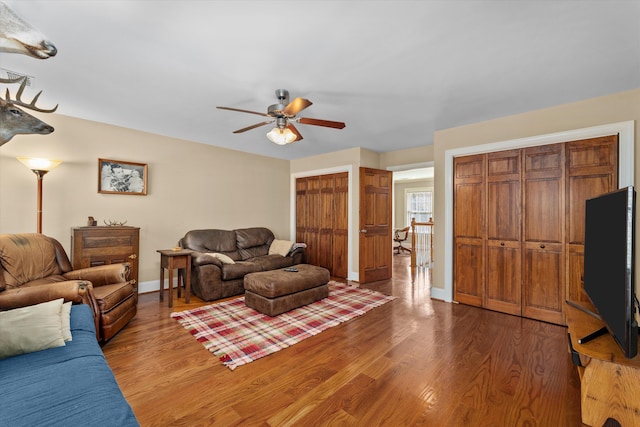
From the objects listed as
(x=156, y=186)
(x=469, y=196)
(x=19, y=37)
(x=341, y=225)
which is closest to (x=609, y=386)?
(x=469, y=196)

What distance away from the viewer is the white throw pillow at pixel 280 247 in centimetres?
498

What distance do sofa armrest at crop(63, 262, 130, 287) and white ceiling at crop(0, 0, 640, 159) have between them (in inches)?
72.7

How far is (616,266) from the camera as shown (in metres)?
1.56

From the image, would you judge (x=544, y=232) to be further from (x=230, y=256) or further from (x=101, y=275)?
(x=101, y=275)

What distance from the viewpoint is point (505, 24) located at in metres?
1.75

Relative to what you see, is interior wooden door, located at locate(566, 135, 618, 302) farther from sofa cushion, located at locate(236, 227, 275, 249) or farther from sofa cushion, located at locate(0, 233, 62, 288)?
sofa cushion, located at locate(0, 233, 62, 288)

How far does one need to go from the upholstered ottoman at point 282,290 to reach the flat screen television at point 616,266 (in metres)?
2.65

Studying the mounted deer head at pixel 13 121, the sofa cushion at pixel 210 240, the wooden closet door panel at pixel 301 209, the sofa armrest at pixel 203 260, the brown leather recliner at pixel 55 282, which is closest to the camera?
the mounted deer head at pixel 13 121

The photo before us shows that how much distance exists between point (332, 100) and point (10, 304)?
3.24 m

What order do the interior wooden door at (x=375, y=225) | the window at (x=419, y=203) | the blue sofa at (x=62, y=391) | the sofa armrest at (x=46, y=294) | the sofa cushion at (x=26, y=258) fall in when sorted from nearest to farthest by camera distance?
the blue sofa at (x=62, y=391) → the sofa armrest at (x=46, y=294) → the sofa cushion at (x=26, y=258) → the interior wooden door at (x=375, y=225) → the window at (x=419, y=203)

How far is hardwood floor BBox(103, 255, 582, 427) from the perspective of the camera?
1641 millimetres

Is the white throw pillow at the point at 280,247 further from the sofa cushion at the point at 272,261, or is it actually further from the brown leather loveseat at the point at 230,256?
the sofa cushion at the point at 272,261

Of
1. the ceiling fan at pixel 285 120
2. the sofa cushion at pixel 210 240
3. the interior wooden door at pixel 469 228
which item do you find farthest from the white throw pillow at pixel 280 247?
the interior wooden door at pixel 469 228

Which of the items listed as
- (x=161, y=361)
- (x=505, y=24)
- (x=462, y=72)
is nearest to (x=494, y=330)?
(x=462, y=72)
